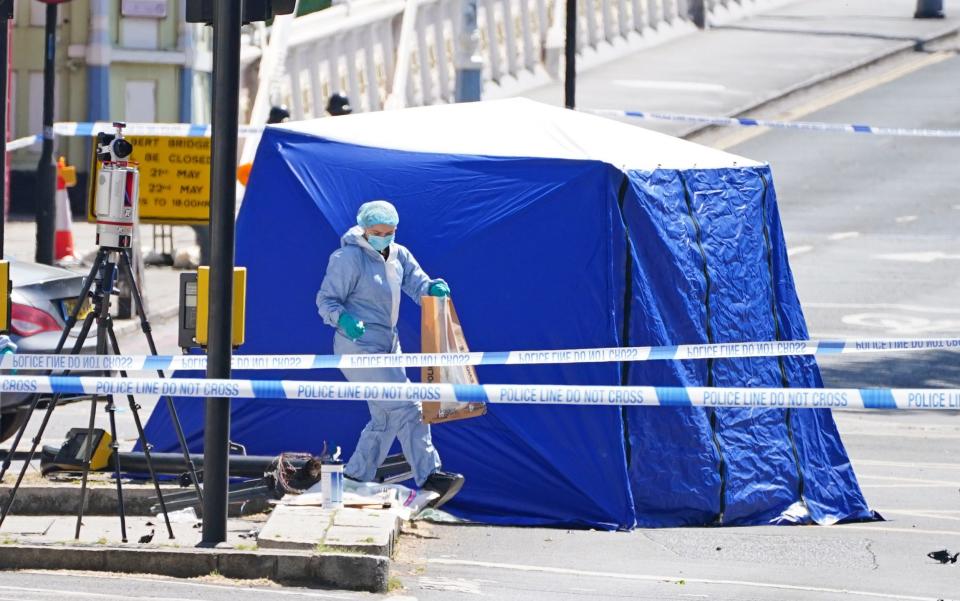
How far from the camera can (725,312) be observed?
11.9m

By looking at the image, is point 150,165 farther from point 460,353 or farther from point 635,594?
point 635,594

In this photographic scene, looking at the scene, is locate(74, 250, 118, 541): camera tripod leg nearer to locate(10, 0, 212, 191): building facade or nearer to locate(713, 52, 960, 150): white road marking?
locate(10, 0, 212, 191): building facade

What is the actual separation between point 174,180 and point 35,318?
4903 millimetres

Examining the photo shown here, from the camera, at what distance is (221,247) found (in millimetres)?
9305

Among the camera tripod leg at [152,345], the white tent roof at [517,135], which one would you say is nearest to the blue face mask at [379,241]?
the white tent roof at [517,135]

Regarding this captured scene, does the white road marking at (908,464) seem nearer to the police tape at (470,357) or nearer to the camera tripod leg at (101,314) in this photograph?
the police tape at (470,357)

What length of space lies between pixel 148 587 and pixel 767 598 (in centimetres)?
287

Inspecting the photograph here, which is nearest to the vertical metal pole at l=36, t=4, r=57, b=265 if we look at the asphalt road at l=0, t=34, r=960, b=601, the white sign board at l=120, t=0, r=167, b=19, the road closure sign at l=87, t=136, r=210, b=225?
the road closure sign at l=87, t=136, r=210, b=225

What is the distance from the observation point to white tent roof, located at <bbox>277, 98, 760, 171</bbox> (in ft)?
38.7

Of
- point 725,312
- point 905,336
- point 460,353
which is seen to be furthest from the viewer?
point 905,336

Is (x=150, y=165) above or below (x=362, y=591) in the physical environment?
above

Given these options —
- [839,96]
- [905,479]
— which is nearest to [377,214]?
[905,479]

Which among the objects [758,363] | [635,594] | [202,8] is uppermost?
Answer: [202,8]

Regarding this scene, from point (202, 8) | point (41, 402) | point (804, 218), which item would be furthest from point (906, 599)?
point (804, 218)
